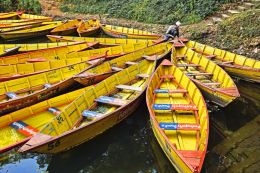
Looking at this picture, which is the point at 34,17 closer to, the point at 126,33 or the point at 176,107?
the point at 126,33

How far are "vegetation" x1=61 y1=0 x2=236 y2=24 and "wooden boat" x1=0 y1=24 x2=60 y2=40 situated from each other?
4756 millimetres

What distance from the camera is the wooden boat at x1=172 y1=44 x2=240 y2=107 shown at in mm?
11922

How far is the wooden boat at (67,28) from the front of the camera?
2174 cm

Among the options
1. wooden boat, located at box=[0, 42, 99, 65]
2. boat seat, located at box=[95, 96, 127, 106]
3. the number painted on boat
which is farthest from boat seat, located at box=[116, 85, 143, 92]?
wooden boat, located at box=[0, 42, 99, 65]

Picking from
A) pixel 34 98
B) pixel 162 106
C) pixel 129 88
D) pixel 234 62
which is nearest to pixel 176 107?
pixel 162 106

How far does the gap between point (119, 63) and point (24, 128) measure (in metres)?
6.02

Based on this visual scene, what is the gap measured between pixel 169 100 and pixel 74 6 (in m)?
17.7

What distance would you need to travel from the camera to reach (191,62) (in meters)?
15.8

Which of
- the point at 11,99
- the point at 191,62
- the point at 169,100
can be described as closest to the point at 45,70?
the point at 11,99

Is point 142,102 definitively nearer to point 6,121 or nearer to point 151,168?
point 151,168

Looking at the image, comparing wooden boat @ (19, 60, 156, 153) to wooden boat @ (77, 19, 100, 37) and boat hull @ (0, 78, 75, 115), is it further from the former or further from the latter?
wooden boat @ (77, 19, 100, 37)

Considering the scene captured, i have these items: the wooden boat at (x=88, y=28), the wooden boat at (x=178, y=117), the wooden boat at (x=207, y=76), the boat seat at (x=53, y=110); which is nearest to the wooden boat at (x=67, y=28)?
the wooden boat at (x=88, y=28)

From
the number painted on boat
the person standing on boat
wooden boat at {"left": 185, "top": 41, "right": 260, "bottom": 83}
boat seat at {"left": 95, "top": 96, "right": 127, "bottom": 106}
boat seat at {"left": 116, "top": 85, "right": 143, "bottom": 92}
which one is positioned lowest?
the number painted on boat

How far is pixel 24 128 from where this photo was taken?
1081 centimetres
